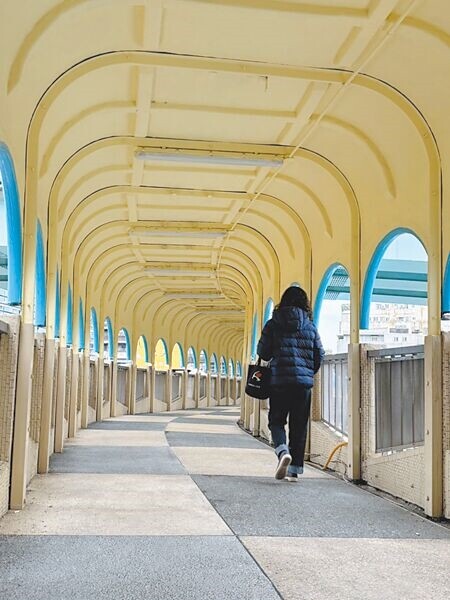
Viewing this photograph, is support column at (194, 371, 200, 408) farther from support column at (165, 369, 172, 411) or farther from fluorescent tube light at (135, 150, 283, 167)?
fluorescent tube light at (135, 150, 283, 167)

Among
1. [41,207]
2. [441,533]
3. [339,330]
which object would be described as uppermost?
[41,207]

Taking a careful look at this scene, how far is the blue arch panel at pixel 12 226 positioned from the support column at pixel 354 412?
331cm

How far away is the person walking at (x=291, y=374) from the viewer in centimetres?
689

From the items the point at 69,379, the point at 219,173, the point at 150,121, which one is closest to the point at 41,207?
the point at 150,121

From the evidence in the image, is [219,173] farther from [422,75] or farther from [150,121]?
[422,75]

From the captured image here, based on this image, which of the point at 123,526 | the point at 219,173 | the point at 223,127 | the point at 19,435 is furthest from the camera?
the point at 219,173

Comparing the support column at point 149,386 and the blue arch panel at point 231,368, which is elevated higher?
the blue arch panel at point 231,368

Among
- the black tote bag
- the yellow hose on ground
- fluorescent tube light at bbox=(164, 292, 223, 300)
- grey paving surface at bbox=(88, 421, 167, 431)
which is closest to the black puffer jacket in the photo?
the black tote bag

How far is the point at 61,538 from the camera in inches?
168

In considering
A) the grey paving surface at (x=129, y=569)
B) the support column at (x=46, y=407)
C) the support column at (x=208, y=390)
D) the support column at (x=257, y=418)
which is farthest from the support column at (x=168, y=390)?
the grey paving surface at (x=129, y=569)

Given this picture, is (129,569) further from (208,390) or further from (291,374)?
(208,390)

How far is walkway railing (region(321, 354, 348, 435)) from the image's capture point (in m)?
8.21

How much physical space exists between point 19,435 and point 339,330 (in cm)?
598

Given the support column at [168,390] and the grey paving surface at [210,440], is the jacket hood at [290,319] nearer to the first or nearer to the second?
the grey paving surface at [210,440]
